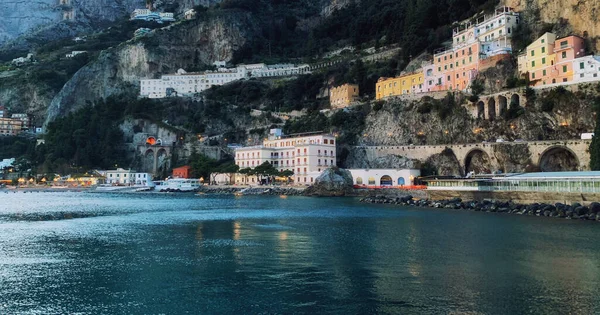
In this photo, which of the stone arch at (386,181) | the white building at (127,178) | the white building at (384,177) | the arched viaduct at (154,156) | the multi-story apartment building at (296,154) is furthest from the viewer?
the arched viaduct at (154,156)

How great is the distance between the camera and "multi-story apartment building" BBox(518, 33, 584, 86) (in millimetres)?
54000

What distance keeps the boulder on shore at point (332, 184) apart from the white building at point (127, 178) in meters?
45.2

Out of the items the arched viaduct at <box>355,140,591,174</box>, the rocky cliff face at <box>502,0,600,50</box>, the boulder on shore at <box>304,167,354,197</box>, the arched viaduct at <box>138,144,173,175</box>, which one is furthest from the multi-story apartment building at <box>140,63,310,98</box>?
the rocky cliff face at <box>502,0,600,50</box>

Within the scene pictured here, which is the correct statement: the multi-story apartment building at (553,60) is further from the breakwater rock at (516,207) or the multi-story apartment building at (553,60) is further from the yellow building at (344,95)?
the yellow building at (344,95)

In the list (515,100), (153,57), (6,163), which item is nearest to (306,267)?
(515,100)

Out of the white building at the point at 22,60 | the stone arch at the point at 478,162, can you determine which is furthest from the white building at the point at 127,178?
the white building at the point at 22,60

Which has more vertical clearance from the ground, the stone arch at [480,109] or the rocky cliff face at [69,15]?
the rocky cliff face at [69,15]

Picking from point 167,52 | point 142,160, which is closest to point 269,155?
point 142,160

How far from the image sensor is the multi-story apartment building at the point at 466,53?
65062 millimetres

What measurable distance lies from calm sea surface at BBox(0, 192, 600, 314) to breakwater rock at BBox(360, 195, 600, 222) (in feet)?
7.49

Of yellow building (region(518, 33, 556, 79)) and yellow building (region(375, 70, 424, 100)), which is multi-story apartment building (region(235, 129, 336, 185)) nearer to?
yellow building (region(375, 70, 424, 100))

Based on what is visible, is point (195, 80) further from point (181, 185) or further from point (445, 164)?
point (445, 164)

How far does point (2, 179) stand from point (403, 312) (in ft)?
380

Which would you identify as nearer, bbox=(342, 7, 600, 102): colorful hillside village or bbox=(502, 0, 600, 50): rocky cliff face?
bbox=(342, 7, 600, 102): colorful hillside village
